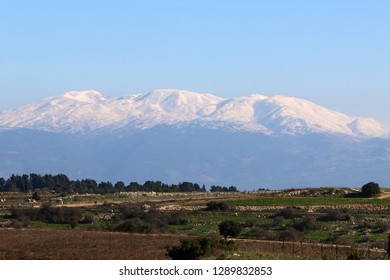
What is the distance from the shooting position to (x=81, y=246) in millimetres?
35250

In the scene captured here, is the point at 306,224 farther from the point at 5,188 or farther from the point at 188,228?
the point at 5,188

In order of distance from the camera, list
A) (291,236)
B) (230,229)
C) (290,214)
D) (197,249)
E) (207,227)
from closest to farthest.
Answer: (197,249), (291,236), (230,229), (207,227), (290,214)

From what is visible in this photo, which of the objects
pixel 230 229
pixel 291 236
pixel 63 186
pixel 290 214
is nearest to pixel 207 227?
pixel 230 229

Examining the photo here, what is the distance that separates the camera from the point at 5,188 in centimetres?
11981

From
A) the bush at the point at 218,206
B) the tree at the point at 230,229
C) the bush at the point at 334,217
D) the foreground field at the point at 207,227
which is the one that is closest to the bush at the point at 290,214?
the foreground field at the point at 207,227

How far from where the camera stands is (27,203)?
75375 millimetres

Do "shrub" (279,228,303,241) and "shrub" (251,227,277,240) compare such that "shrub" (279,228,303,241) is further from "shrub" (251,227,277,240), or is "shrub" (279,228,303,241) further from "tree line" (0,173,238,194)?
"tree line" (0,173,238,194)

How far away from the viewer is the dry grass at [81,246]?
31.7 meters

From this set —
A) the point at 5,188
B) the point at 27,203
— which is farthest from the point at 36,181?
the point at 27,203

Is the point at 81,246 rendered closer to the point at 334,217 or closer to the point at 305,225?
the point at 305,225
